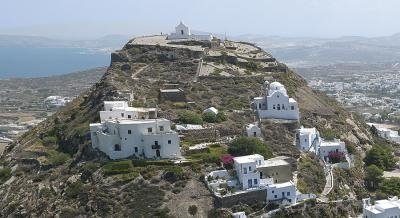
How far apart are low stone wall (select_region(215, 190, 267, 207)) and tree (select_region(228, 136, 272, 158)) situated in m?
5.19

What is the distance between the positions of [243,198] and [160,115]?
558 inches

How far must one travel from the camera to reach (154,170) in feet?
147

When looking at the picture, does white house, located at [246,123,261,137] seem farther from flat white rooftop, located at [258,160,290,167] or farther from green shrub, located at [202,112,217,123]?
flat white rooftop, located at [258,160,290,167]

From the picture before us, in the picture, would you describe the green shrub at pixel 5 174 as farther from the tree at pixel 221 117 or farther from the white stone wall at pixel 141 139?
the tree at pixel 221 117

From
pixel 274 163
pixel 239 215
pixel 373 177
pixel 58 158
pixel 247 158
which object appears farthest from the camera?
pixel 373 177

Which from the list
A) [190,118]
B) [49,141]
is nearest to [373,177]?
[190,118]

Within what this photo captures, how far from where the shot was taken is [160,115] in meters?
53.7

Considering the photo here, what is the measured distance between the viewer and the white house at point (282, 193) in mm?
43094

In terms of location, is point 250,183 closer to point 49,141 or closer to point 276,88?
point 276,88

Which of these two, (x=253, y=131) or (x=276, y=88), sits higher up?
(x=276, y=88)

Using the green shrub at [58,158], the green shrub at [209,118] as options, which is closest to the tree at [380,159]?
the green shrub at [209,118]

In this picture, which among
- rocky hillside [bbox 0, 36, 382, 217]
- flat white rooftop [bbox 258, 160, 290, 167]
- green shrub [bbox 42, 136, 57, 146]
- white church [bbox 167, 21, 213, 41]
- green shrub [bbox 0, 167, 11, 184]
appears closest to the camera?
rocky hillside [bbox 0, 36, 382, 217]

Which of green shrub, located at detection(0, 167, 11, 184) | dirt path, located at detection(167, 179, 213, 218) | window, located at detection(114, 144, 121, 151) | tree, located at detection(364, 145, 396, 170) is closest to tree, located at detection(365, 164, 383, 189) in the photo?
tree, located at detection(364, 145, 396, 170)

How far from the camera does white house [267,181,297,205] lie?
43094 mm
